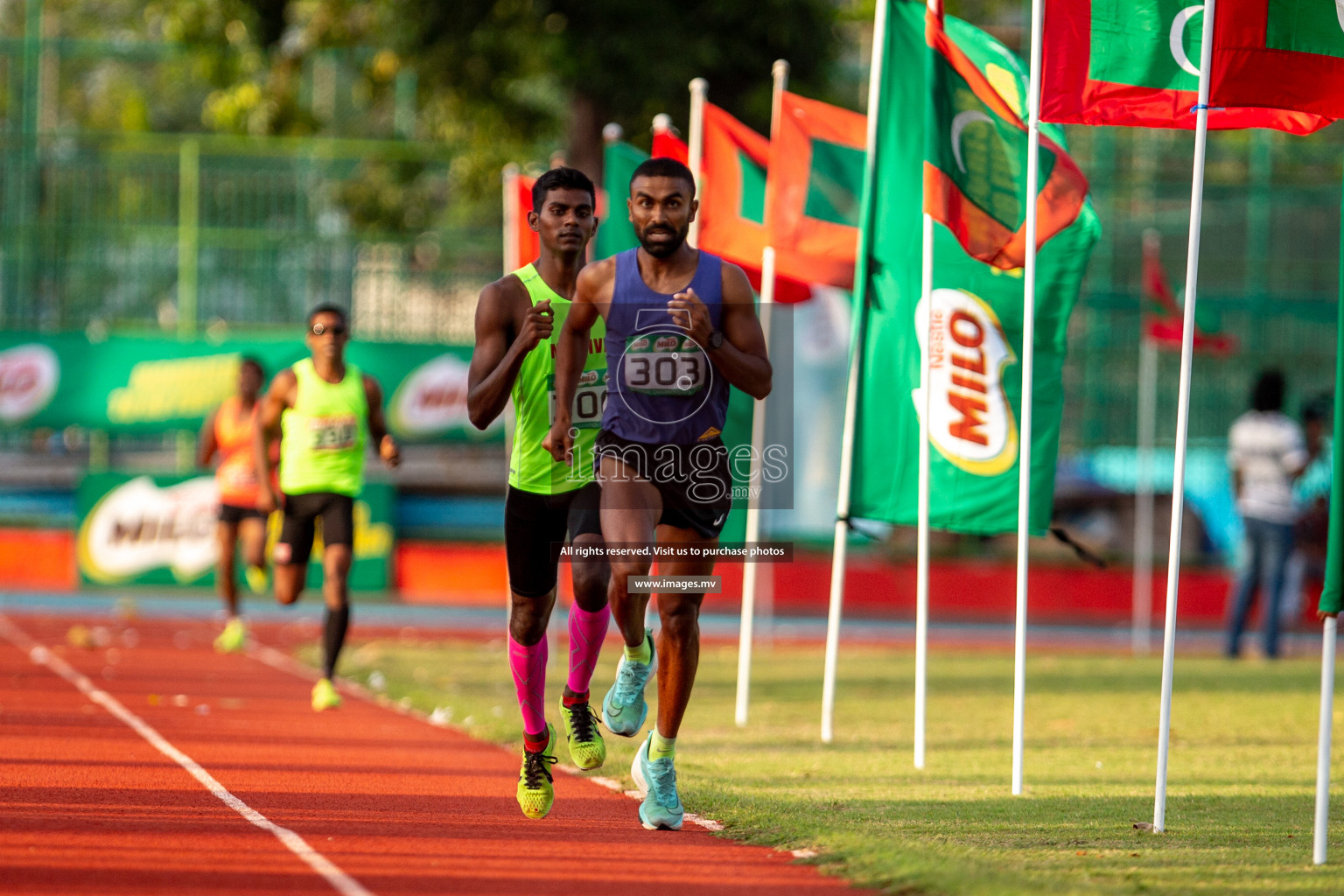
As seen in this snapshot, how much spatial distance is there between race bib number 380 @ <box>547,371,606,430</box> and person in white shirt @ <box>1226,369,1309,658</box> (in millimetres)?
9886

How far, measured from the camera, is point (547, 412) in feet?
23.5

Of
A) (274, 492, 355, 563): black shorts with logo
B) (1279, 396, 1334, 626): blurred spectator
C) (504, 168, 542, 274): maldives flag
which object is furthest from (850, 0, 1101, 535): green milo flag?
(1279, 396, 1334, 626): blurred spectator

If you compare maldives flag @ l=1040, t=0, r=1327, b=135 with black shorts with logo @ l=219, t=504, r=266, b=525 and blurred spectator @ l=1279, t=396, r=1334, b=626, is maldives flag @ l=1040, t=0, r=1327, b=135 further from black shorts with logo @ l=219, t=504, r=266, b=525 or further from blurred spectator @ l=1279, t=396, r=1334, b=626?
blurred spectator @ l=1279, t=396, r=1334, b=626

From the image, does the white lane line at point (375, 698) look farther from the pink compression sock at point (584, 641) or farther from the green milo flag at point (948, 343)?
the green milo flag at point (948, 343)

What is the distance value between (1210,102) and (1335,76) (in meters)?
0.52

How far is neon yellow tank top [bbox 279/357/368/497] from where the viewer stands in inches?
441

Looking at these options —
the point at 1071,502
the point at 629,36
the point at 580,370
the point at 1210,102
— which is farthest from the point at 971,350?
the point at 1071,502

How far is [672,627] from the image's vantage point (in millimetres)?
6594

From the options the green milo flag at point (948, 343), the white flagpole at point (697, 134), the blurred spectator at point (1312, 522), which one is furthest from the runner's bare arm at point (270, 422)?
the blurred spectator at point (1312, 522)

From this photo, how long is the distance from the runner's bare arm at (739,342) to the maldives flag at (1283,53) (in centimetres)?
225

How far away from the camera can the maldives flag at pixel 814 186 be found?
10922mm

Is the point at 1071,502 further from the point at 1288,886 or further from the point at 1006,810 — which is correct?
the point at 1288,886

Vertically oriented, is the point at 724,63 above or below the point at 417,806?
above

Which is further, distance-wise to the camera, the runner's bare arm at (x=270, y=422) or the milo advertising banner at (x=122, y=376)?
the milo advertising banner at (x=122, y=376)
